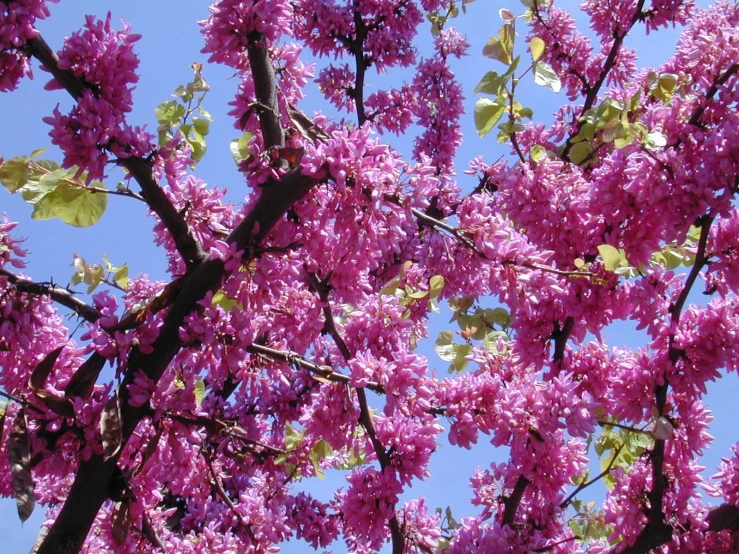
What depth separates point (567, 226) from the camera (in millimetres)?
2805

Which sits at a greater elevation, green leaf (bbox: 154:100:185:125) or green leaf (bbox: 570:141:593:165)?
green leaf (bbox: 570:141:593:165)

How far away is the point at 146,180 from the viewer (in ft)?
7.16

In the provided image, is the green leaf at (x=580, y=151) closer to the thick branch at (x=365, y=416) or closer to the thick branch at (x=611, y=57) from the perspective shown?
the thick branch at (x=365, y=416)

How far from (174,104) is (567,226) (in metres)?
2.03

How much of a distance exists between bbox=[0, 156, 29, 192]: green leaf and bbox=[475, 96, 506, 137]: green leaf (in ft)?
6.33

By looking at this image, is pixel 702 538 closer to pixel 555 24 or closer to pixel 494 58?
pixel 494 58

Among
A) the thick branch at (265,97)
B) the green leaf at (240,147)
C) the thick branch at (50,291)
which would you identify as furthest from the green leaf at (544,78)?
the thick branch at (50,291)

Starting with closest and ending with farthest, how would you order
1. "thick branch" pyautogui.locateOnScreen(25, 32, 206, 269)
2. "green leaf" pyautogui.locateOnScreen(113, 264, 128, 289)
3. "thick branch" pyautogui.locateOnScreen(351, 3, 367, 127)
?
"thick branch" pyautogui.locateOnScreen(25, 32, 206, 269) < "green leaf" pyautogui.locateOnScreen(113, 264, 128, 289) < "thick branch" pyautogui.locateOnScreen(351, 3, 367, 127)

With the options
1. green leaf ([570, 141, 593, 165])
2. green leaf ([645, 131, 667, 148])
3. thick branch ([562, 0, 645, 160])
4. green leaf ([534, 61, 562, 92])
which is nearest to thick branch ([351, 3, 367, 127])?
thick branch ([562, 0, 645, 160])

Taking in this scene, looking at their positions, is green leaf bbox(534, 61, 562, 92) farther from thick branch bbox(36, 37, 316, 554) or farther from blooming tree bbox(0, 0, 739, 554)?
thick branch bbox(36, 37, 316, 554)

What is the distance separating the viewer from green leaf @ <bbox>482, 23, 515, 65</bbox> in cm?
236

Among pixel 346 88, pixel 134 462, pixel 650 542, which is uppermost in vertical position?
pixel 346 88

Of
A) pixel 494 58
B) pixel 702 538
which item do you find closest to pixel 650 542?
pixel 702 538

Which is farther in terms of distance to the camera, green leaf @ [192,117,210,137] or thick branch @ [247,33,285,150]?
green leaf @ [192,117,210,137]
